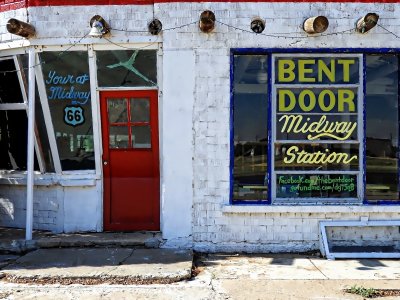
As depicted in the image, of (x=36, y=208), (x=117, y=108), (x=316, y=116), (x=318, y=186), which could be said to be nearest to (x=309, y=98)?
(x=316, y=116)

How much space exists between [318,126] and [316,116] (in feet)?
0.52

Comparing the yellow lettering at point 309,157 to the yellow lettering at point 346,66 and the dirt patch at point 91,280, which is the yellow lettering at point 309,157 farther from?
the dirt patch at point 91,280

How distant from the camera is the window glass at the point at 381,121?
7633mm

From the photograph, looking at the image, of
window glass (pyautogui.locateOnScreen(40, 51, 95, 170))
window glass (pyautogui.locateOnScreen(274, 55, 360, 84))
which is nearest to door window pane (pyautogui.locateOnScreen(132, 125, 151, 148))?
window glass (pyautogui.locateOnScreen(40, 51, 95, 170))

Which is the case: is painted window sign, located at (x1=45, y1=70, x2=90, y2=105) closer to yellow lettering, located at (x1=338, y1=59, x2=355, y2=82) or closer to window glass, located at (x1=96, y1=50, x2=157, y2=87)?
window glass, located at (x1=96, y1=50, x2=157, y2=87)

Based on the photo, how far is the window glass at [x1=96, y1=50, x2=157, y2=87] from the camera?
7801mm

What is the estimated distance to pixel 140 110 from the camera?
796 cm

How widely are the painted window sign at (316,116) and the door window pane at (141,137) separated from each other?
6.73 feet

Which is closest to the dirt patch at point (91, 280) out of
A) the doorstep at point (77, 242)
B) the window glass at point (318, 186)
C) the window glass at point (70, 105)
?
the doorstep at point (77, 242)

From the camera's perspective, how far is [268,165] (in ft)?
25.0

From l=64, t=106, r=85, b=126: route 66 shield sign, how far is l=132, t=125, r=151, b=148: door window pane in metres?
0.87

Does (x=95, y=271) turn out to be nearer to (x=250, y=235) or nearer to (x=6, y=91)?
(x=250, y=235)

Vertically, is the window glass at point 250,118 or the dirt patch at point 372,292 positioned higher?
the window glass at point 250,118

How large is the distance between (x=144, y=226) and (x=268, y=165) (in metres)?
2.26
